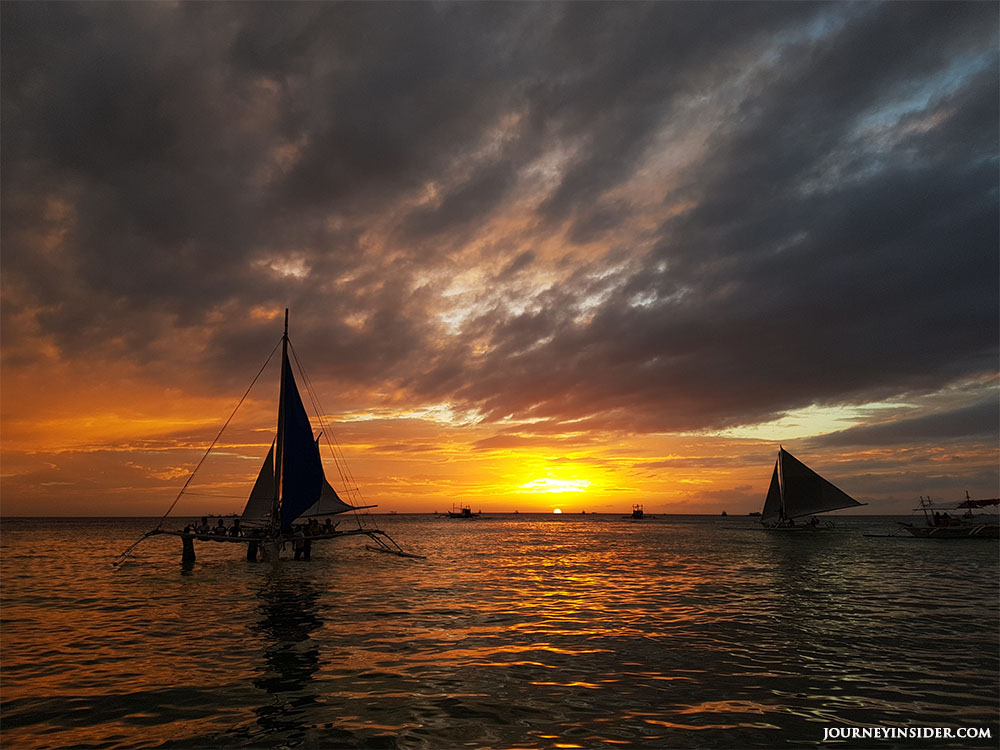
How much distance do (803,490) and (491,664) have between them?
7564cm

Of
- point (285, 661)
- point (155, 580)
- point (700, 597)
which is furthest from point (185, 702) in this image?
point (155, 580)

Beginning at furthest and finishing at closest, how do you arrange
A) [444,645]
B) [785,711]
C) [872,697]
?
[444,645] < [872,697] < [785,711]

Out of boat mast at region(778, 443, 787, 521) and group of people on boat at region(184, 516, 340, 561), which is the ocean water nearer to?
group of people on boat at region(184, 516, 340, 561)

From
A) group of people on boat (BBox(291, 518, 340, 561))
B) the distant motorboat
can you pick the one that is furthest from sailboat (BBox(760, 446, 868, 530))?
group of people on boat (BBox(291, 518, 340, 561))

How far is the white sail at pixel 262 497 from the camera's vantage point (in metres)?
56.8

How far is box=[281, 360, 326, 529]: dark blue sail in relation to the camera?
3762 cm

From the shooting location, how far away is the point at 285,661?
13.8m

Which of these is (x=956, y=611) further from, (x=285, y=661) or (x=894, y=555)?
(x=894, y=555)

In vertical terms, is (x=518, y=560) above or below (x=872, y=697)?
below

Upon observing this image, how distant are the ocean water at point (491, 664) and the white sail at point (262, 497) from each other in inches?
1094

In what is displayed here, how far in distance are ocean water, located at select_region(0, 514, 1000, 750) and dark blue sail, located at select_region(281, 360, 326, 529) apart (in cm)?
947

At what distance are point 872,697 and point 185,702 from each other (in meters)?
13.8

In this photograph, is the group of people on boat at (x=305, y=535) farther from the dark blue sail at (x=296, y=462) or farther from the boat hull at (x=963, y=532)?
the boat hull at (x=963, y=532)

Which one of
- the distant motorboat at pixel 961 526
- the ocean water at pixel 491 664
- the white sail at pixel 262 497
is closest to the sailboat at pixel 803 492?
the distant motorboat at pixel 961 526
